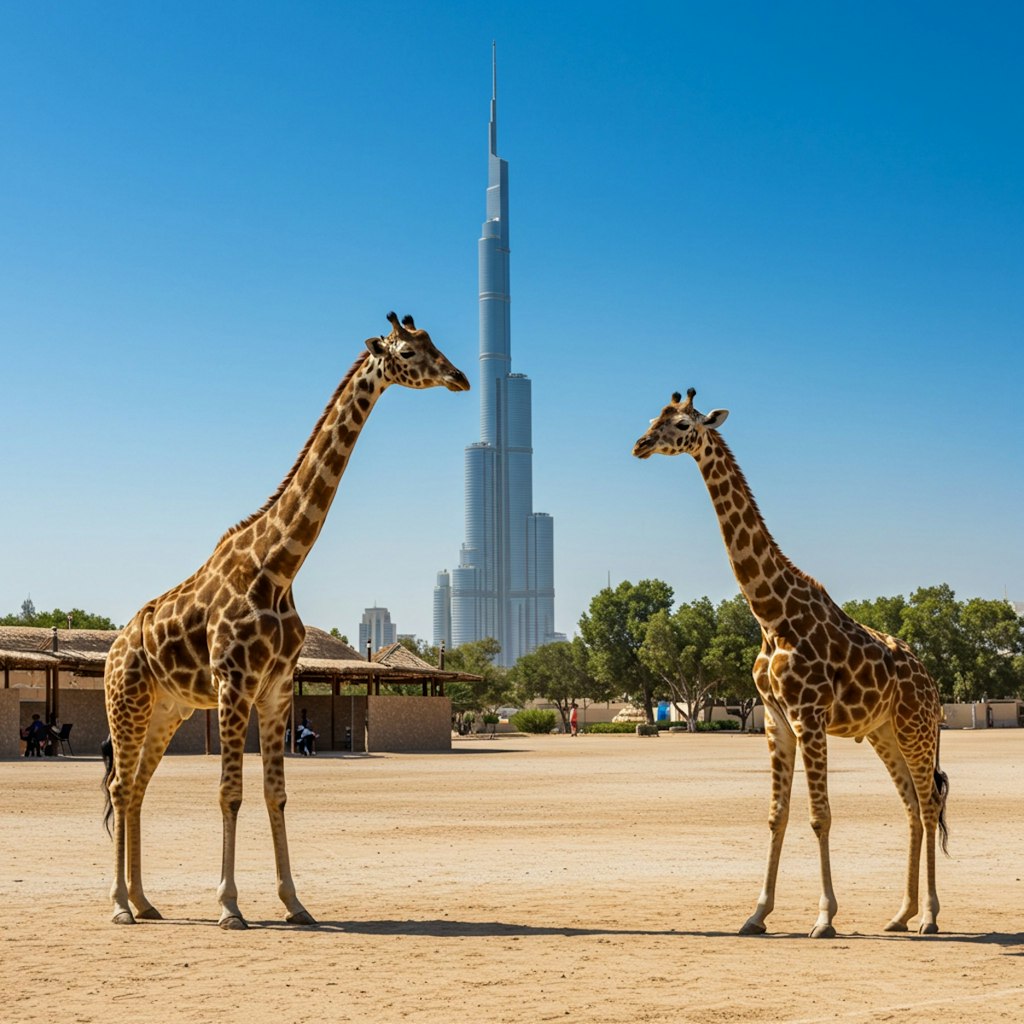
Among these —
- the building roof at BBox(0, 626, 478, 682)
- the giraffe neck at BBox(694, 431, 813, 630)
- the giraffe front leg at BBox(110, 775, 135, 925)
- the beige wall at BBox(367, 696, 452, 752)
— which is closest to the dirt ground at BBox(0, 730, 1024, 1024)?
the giraffe front leg at BBox(110, 775, 135, 925)

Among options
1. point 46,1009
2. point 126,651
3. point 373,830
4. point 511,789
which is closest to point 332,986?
point 46,1009

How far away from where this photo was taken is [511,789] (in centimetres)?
3047

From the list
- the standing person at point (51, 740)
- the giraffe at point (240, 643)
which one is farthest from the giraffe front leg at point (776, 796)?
the standing person at point (51, 740)

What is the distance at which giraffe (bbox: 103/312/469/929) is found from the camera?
11.3 metres

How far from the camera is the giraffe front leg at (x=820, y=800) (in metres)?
10.7

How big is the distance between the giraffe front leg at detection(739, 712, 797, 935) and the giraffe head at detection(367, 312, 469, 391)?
3.83m

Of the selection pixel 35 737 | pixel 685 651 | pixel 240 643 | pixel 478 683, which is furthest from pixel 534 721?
pixel 240 643

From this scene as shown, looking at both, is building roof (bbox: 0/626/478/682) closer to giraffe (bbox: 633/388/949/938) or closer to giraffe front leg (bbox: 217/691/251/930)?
giraffe front leg (bbox: 217/691/251/930)

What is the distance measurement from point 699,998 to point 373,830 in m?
12.2

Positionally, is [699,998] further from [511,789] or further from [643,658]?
[643,658]

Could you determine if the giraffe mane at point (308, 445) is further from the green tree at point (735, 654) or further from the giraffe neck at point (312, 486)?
the green tree at point (735, 654)

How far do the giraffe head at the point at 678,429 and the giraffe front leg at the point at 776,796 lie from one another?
7.62ft

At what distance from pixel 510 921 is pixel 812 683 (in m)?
3.10

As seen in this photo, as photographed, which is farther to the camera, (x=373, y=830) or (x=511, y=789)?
(x=511, y=789)
